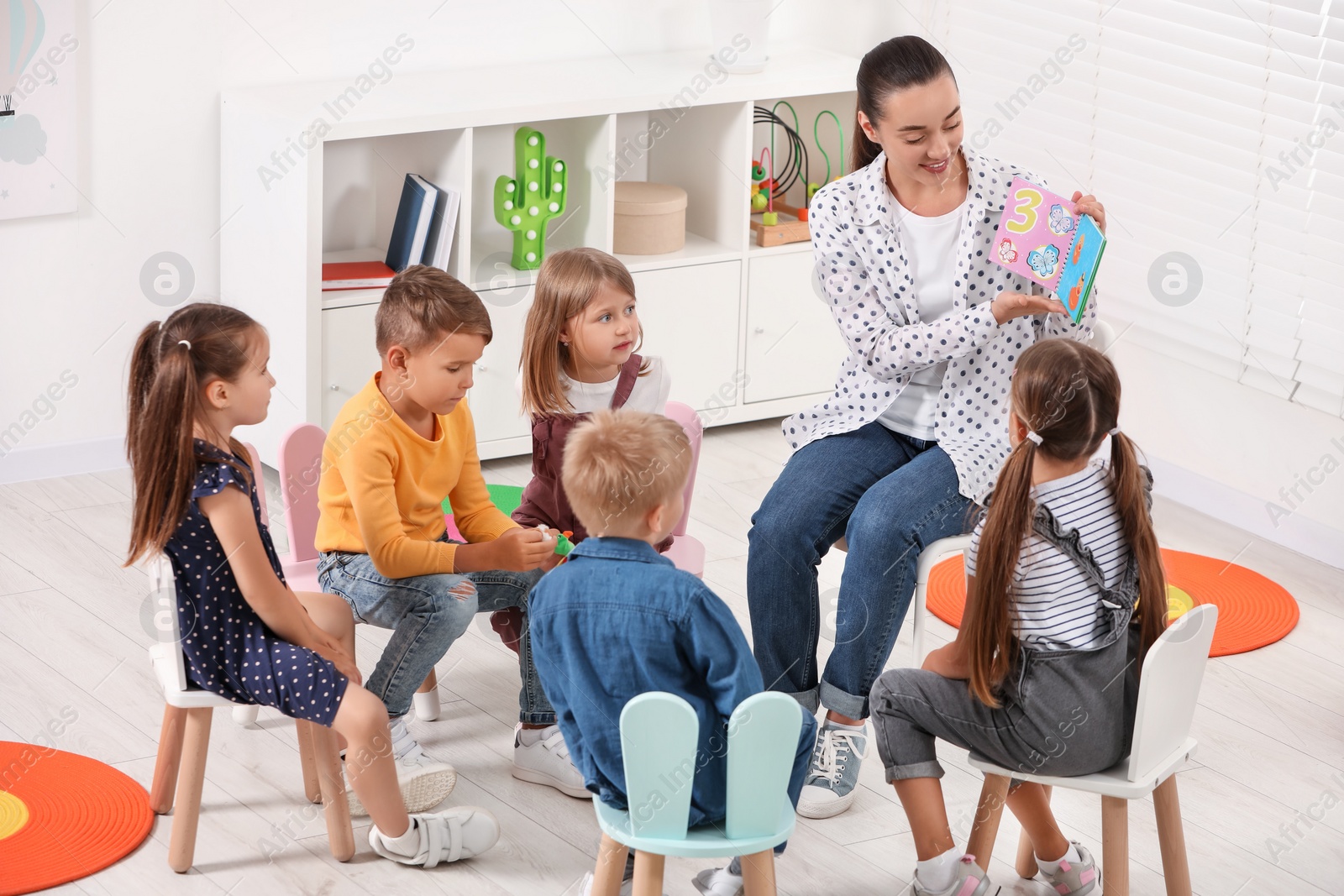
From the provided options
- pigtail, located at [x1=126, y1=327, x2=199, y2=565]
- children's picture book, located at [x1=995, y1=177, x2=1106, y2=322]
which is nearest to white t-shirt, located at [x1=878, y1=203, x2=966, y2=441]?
children's picture book, located at [x1=995, y1=177, x2=1106, y2=322]

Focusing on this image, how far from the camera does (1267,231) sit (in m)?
3.22

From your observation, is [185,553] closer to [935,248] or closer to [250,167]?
[935,248]

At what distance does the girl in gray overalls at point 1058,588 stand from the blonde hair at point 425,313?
0.78m

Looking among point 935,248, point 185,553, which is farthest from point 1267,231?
point 185,553

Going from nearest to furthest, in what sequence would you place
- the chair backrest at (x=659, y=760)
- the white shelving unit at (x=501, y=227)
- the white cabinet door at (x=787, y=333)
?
the chair backrest at (x=659, y=760) → the white shelving unit at (x=501, y=227) → the white cabinet door at (x=787, y=333)

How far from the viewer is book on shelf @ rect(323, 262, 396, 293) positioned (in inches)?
131

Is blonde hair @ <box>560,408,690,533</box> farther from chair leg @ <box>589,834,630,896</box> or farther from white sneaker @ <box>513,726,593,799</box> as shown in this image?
white sneaker @ <box>513,726,593,799</box>

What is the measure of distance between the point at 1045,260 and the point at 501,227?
1.89 m

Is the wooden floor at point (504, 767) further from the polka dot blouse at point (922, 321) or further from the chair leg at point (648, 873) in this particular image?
the polka dot blouse at point (922, 321)

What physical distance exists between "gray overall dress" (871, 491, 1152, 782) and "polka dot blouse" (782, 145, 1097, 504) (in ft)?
1.53

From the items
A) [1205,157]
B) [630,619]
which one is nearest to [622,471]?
[630,619]

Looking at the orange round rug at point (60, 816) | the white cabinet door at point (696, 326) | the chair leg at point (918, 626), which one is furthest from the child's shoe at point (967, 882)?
the white cabinet door at point (696, 326)

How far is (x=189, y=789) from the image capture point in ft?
6.67

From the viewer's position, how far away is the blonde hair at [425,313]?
7.11 feet
